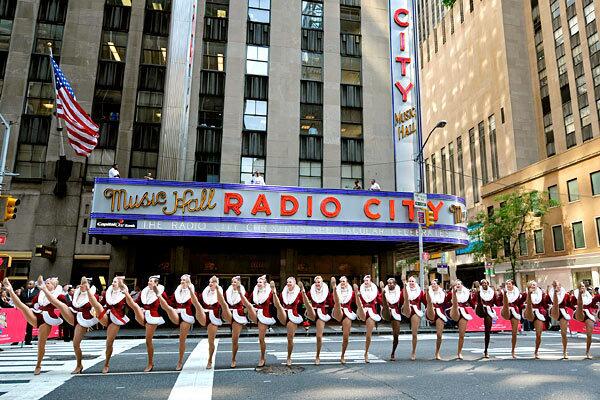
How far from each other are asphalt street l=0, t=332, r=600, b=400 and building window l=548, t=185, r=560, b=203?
92.7ft

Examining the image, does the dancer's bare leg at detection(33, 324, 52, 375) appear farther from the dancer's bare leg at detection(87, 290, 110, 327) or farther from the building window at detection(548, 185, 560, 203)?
the building window at detection(548, 185, 560, 203)

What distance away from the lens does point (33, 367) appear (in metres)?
9.88

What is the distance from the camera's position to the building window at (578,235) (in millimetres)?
34719

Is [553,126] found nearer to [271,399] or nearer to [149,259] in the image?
[149,259]

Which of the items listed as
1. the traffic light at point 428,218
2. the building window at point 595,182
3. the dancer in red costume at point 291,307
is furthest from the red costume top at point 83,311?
the building window at point 595,182

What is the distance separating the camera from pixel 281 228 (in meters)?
→ 21.2

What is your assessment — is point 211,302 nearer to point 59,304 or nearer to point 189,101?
point 59,304

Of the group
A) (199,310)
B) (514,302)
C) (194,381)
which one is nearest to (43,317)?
(199,310)

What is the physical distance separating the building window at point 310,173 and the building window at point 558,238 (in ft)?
73.2

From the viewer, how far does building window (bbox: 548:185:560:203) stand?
37188 millimetres

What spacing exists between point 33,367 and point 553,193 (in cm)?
3930

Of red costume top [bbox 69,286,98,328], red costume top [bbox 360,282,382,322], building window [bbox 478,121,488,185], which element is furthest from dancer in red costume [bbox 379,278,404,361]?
building window [bbox 478,121,488,185]

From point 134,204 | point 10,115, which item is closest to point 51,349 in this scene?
point 134,204

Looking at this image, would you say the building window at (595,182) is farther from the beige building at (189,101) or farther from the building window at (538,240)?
the beige building at (189,101)
